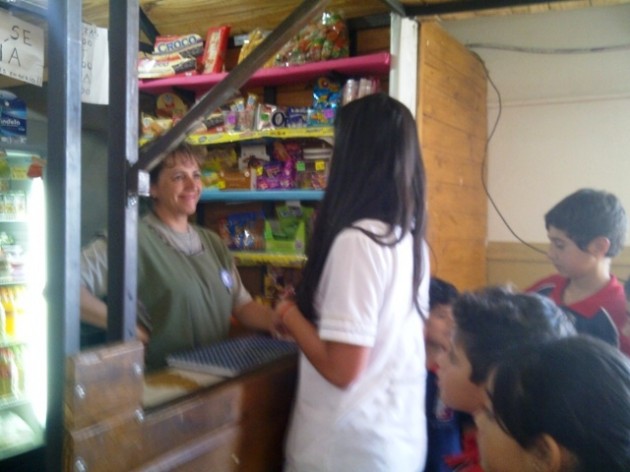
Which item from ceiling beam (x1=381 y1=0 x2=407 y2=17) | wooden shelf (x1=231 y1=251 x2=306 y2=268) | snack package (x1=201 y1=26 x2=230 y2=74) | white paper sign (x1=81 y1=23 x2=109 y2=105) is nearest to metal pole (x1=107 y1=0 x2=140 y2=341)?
white paper sign (x1=81 y1=23 x2=109 y2=105)

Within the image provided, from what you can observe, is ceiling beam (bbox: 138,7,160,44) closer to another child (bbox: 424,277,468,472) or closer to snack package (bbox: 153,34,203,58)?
snack package (bbox: 153,34,203,58)

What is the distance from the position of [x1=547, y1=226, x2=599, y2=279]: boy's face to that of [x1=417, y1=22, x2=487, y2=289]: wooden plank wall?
1.86ft

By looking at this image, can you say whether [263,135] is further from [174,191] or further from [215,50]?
[174,191]

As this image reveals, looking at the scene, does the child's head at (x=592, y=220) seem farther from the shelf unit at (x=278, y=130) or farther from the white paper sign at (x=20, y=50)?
the white paper sign at (x=20, y=50)

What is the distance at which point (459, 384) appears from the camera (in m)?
1.24

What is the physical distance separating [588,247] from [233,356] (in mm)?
1138

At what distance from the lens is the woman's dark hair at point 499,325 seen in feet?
3.91

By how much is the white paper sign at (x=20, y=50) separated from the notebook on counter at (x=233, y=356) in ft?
4.72

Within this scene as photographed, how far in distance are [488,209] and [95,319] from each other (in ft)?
7.10

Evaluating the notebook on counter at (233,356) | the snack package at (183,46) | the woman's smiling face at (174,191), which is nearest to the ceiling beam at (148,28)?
the snack package at (183,46)

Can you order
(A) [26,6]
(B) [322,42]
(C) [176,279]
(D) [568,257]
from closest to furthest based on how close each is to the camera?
(C) [176,279], (D) [568,257], (A) [26,6], (B) [322,42]

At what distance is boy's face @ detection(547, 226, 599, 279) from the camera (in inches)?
75.8

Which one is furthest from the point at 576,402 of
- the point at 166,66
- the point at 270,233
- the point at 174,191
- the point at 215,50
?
the point at 166,66

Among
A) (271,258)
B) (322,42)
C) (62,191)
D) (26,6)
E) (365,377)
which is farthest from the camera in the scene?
(271,258)
